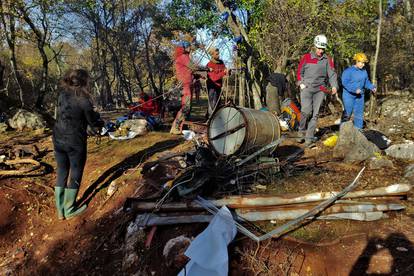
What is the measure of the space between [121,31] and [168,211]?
2869cm

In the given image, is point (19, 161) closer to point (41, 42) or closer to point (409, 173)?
point (409, 173)

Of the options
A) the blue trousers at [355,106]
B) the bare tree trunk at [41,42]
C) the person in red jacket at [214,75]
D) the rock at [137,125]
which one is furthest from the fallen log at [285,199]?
the bare tree trunk at [41,42]

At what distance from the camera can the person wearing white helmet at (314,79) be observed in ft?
20.1

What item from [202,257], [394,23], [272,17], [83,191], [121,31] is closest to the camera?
[202,257]

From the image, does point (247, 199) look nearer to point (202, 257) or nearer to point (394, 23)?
point (202, 257)

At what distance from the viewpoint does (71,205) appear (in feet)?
17.0

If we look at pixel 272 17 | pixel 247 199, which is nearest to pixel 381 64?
pixel 272 17

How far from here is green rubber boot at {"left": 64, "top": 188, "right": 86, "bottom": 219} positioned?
201 inches

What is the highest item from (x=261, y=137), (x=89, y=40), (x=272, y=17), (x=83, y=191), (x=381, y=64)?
(x=89, y=40)

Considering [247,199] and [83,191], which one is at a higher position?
[247,199]

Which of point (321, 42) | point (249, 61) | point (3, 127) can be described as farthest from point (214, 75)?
point (3, 127)

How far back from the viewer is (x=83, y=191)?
19.4 ft

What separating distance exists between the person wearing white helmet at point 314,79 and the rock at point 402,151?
1.33m

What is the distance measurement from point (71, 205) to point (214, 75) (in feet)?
13.7
